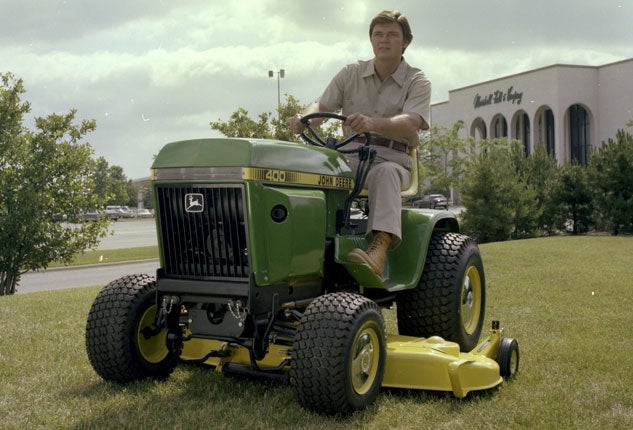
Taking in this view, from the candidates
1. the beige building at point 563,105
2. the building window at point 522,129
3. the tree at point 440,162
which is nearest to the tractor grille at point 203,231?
the tree at point 440,162

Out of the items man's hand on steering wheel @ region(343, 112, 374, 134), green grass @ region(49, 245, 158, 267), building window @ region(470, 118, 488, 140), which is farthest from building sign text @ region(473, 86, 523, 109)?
man's hand on steering wheel @ region(343, 112, 374, 134)

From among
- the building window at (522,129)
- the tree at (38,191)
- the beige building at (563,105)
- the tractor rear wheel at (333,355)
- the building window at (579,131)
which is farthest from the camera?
the building window at (522,129)

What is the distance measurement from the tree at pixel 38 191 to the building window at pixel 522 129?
50.0 meters

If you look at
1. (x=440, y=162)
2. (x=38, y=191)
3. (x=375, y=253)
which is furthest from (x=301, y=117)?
(x=440, y=162)

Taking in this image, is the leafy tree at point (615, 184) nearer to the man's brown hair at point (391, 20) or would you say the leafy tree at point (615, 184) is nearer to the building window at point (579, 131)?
the man's brown hair at point (391, 20)

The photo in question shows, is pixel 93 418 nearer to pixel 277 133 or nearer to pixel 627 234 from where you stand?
pixel 277 133

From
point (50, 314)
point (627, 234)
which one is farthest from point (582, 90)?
point (50, 314)

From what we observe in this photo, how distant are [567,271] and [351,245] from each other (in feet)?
26.5

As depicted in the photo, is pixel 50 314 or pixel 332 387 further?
pixel 50 314

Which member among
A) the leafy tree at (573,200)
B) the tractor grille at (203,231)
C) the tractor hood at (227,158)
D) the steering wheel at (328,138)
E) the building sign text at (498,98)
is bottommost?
the leafy tree at (573,200)

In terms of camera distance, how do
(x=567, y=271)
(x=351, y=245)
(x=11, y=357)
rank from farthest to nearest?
(x=567, y=271), (x=11, y=357), (x=351, y=245)

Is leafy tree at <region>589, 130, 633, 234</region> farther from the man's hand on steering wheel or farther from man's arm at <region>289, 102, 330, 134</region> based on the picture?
the man's hand on steering wheel

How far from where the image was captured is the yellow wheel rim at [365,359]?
12.7ft

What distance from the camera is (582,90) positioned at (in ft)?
177
